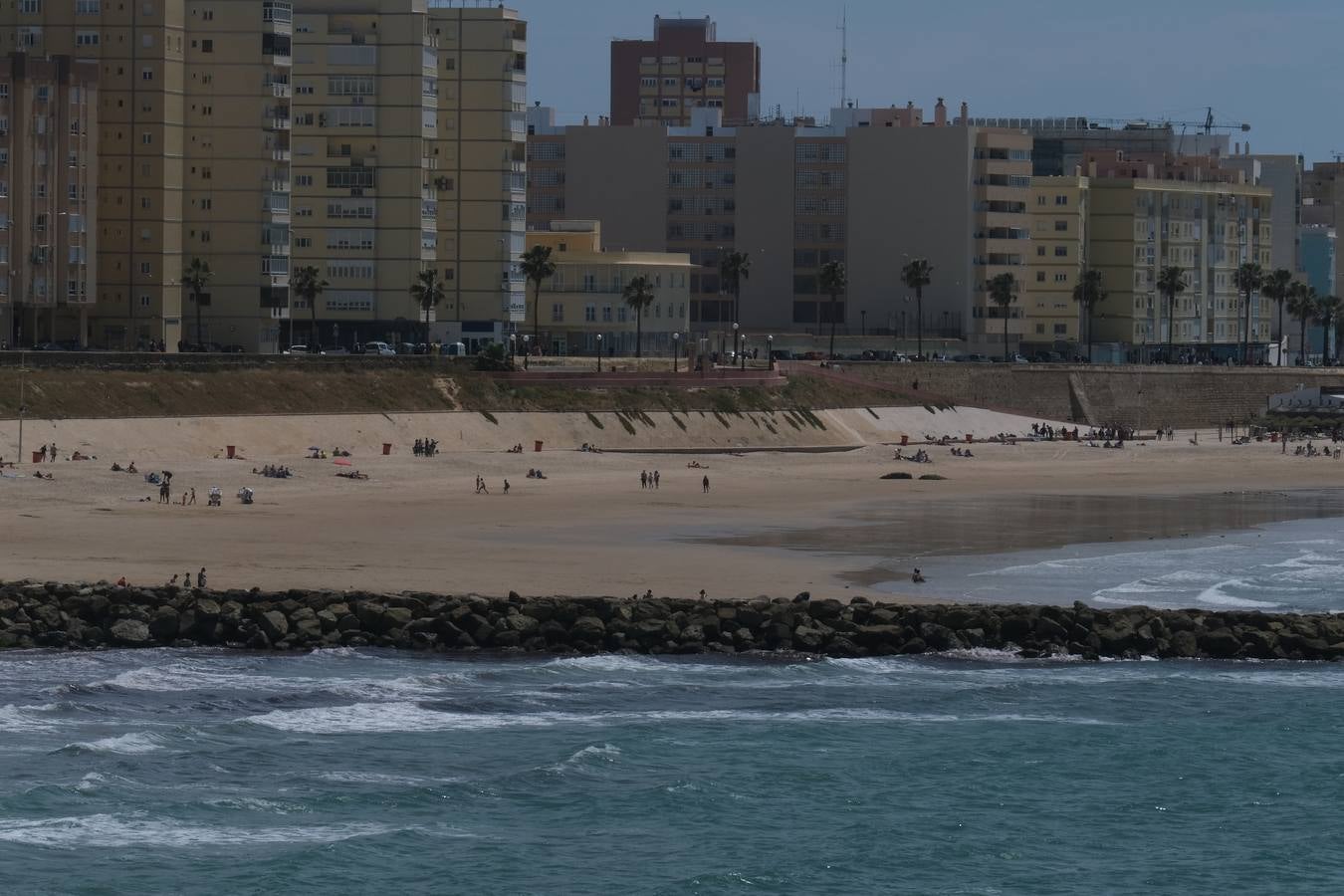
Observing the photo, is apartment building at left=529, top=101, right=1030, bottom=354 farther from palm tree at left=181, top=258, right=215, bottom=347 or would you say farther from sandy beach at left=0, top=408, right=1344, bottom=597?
sandy beach at left=0, top=408, right=1344, bottom=597

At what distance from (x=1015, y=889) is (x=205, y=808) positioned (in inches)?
527

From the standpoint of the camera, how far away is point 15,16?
373 ft

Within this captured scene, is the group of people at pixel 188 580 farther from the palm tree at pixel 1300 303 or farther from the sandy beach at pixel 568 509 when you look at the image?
the palm tree at pixel 1300 303

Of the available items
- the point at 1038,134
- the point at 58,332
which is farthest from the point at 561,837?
the point at 1038,134

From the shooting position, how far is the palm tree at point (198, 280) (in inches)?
4584

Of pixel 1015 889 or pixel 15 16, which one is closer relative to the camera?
pixel 1015 889

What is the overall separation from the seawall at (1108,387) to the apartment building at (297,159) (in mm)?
24814

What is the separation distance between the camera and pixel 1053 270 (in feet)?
525

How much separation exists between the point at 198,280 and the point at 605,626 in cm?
7179

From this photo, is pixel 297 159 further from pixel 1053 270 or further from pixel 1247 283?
pixel 1247 283

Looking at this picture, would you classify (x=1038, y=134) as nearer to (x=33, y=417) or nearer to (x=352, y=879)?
(x=33, y=417)

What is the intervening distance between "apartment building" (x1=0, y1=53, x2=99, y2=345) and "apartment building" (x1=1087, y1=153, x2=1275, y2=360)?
80096mm

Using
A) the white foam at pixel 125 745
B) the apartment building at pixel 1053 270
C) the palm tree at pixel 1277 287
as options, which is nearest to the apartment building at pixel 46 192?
the white foam at pixel 125 745

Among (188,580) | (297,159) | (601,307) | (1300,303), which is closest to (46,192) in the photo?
(297,159)
